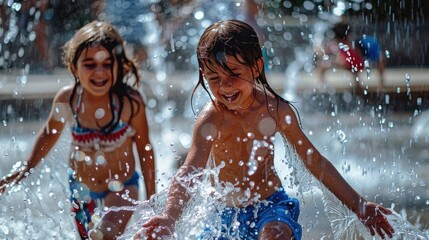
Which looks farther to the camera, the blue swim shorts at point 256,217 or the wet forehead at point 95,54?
the wet forehead at point 95,54

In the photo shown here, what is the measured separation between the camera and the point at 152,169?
4.60m

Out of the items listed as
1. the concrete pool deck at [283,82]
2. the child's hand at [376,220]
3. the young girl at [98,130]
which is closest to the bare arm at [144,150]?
the young girl at [98,130]

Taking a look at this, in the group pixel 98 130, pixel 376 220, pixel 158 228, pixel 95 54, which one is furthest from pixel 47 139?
pixel 376 220

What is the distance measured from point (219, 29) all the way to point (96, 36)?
4.23 ft

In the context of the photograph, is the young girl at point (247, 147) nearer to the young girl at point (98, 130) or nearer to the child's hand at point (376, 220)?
the child's hand at point (376, 220)

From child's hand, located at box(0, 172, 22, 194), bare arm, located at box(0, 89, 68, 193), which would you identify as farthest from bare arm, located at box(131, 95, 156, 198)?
child's hand, located at box(0, 172, 22, 194)

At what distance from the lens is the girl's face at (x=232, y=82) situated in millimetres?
3715

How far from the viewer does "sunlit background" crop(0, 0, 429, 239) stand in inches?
216

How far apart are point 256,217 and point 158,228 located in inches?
25.8

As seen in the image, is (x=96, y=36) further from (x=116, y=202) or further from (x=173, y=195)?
(x=173, y=195)

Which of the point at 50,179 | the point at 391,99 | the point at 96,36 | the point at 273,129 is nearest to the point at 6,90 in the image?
the point at 391,99

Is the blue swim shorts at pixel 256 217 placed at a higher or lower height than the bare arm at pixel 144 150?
lower

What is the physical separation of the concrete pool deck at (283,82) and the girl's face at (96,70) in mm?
4310

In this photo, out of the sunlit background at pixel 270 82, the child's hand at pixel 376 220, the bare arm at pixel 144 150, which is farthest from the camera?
the sunlit background at pixel 270 82
